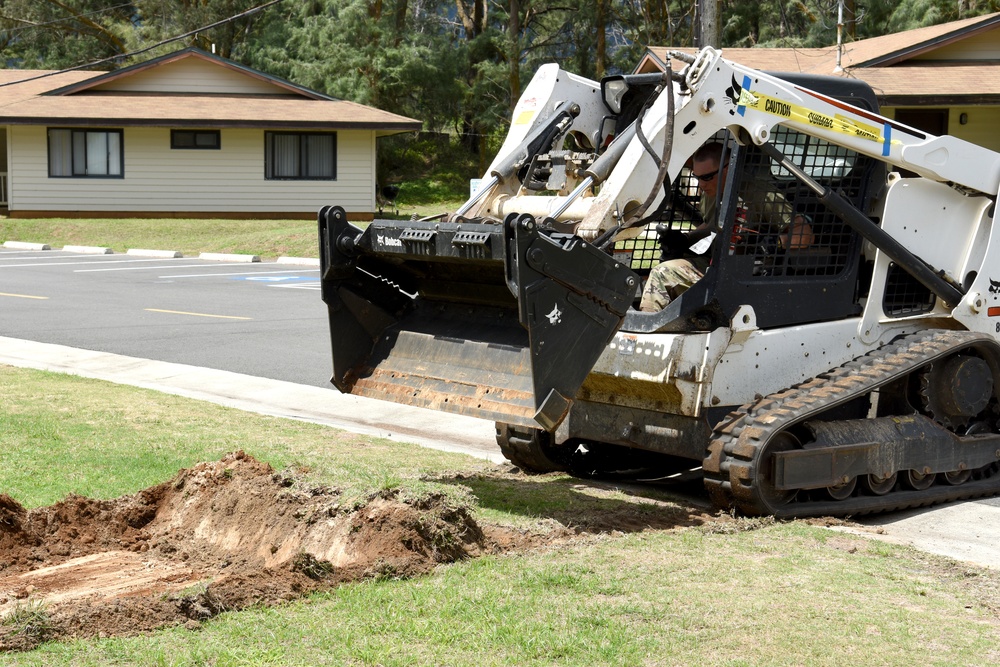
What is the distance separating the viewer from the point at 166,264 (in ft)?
89.8

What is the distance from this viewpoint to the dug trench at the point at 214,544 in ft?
15.9

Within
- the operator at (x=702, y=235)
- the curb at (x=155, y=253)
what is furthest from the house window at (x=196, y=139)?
the operator at (x=702, y=235)

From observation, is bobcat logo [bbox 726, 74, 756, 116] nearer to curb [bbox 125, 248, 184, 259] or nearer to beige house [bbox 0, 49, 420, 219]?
curb [bbox 125, 248, 184, 259]

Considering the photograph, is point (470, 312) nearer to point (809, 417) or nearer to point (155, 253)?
point (809, 417)

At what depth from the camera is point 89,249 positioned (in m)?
31.7

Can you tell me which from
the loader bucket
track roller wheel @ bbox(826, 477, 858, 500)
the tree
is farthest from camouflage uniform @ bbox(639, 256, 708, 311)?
the tree

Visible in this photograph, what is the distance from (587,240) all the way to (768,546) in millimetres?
1829

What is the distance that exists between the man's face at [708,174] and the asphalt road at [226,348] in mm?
2145

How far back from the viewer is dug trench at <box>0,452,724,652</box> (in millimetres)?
4855

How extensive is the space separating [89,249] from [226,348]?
1943cm

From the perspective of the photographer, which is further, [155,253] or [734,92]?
[155,253]

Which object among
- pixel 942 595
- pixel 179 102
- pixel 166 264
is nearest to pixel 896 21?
pixel 179 102

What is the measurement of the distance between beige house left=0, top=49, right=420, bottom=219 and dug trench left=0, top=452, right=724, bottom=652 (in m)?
30.6

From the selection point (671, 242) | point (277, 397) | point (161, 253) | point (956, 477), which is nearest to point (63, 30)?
point (161, 253)
